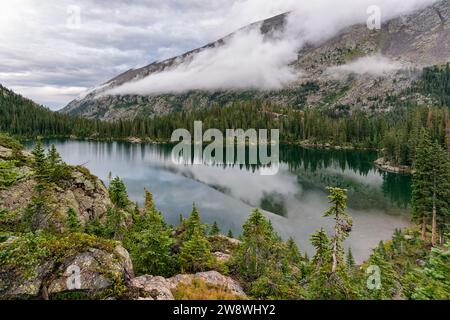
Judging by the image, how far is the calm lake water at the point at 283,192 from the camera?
182 feet

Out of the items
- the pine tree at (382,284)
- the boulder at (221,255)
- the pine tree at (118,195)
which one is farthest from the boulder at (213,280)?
the pine tree at (118,195)

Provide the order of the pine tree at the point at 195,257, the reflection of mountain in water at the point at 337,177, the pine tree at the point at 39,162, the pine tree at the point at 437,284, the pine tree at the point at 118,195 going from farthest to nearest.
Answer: the reflection of mountain in water at the point at 337,177 → the pine tree at the point at 118,195 → the pine tree at the point at 39,162 → the pine tree at the point at 195,257 → the pine tree at the point at 437,284

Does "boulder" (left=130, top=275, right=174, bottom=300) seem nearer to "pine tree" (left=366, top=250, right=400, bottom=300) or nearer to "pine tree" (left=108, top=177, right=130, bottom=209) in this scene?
"pine tree" (left=366, top=250, right=400, bottom=300)

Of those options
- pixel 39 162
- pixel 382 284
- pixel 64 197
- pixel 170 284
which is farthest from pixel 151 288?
pixel 39 162

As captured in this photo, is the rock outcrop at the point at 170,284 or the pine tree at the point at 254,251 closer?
the rock outcrop at the point at 170,284

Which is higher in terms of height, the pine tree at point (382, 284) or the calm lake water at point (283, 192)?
the pine tree at point (382, 284)

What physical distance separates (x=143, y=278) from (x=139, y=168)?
320 ft

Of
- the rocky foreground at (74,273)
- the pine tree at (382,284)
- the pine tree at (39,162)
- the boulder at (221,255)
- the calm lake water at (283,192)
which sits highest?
the pine tree at (39,162)

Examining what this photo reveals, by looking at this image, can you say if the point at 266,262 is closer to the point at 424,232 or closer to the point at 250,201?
the point at 424,232

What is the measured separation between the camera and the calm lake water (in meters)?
55.5

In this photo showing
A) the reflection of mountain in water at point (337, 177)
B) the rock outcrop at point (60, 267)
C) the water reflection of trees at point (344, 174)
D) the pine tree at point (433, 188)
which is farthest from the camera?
the water reflection of trees at point (344, 174)

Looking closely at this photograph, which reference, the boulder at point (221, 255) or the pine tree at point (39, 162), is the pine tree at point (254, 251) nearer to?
the boulder at point (221, 255)

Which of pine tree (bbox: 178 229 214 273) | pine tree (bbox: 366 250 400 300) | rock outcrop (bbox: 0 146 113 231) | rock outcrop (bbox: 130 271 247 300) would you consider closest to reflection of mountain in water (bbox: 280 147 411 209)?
pine tree (bbox: 366 250 400 300)
